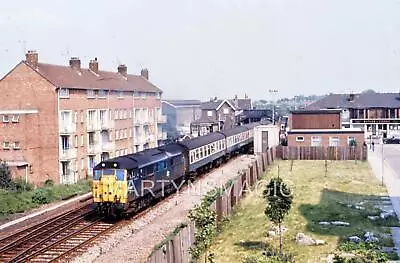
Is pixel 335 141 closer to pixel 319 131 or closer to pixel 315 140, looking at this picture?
pixel 319 131

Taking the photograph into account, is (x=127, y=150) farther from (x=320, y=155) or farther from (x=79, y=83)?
(x=320, y=155)

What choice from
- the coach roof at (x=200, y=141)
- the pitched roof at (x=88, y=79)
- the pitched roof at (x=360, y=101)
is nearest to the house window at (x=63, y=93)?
the pitched roof at (x=88, y=79)

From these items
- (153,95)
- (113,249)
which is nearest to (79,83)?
(153,95)

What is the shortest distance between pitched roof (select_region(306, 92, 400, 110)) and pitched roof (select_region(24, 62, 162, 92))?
32049mm

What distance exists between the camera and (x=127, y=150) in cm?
5847

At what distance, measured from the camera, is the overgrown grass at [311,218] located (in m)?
19.7

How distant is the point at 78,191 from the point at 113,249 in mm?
18192

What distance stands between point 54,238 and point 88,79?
30955 mm

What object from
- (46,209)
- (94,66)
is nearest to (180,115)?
(94,66)

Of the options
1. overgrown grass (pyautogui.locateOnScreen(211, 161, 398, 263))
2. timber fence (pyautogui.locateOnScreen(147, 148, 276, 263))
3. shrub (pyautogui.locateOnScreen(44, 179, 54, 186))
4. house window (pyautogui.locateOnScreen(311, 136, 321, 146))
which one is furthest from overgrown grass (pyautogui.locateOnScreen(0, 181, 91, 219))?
house window (pyautogui.locateOnScreen(311, 136, 321, 146))

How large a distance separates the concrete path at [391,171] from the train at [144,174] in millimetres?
12404

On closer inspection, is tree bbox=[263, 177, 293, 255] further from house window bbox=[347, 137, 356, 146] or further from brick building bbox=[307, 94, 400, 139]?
brick building bbox=[307, 94, 400, 139]

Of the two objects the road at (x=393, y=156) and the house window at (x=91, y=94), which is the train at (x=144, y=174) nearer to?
the house window at (x=91, y=94)

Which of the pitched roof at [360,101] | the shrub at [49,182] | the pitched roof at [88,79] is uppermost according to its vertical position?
the pitched roof at [88,79]
